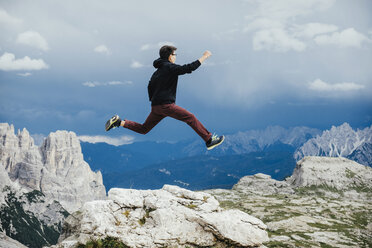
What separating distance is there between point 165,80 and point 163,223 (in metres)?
9.64

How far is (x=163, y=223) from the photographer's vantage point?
2158cm

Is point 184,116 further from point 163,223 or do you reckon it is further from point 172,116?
point 163,223

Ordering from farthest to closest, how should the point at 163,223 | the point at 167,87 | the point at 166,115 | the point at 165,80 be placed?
the point at 163,223, the point at 166,115, the point at 167,87, the point at 165,80

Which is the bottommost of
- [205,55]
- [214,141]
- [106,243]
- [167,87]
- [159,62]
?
[106,243]

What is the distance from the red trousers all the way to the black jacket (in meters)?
0.36

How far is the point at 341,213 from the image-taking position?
19075 centimetres

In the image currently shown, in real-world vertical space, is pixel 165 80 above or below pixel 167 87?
above

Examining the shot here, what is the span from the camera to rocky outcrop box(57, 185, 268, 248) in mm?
20531

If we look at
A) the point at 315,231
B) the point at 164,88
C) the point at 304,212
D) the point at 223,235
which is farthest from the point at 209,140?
the point at 304,212

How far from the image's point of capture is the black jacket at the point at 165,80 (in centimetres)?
1702

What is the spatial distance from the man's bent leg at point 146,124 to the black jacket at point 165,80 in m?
1.04

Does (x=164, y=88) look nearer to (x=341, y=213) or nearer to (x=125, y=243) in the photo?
(x=125, y=243)

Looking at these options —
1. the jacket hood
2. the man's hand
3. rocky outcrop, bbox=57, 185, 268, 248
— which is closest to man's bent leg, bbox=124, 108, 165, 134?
the jacket hood

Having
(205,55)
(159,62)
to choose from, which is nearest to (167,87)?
(159,62)
